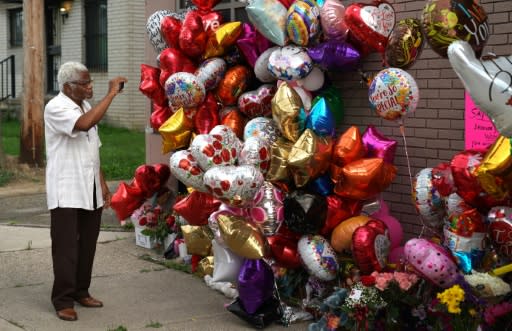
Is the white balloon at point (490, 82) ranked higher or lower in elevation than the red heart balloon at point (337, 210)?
higher

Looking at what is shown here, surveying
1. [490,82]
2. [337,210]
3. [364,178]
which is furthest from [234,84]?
[490,82]

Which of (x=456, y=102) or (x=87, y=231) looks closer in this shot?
(x=456, y=102)

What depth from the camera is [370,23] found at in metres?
5.58

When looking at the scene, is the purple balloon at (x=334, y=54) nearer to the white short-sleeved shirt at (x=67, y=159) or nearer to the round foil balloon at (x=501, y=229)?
the white short-sleeved shirt at (x=67, y=159)

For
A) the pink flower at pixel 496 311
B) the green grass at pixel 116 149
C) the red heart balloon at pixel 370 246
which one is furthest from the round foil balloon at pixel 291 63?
the green grass at pixel 116 149

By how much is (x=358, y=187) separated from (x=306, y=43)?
4.13 ft

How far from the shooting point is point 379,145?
5754 millimetres

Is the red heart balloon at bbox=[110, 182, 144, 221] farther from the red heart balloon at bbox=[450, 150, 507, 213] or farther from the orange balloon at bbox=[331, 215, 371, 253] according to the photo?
the red heart balloon at bbox=[450, 150, 507, 213]

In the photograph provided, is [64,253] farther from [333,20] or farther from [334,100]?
[333,20]

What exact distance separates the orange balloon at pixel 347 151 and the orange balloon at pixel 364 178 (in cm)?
6

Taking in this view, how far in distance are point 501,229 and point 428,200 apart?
78 cm

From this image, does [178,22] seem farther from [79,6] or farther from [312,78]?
[79,6]

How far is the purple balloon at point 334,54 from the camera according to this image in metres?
6.06

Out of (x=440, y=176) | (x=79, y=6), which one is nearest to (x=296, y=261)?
(x=440, y=176)
